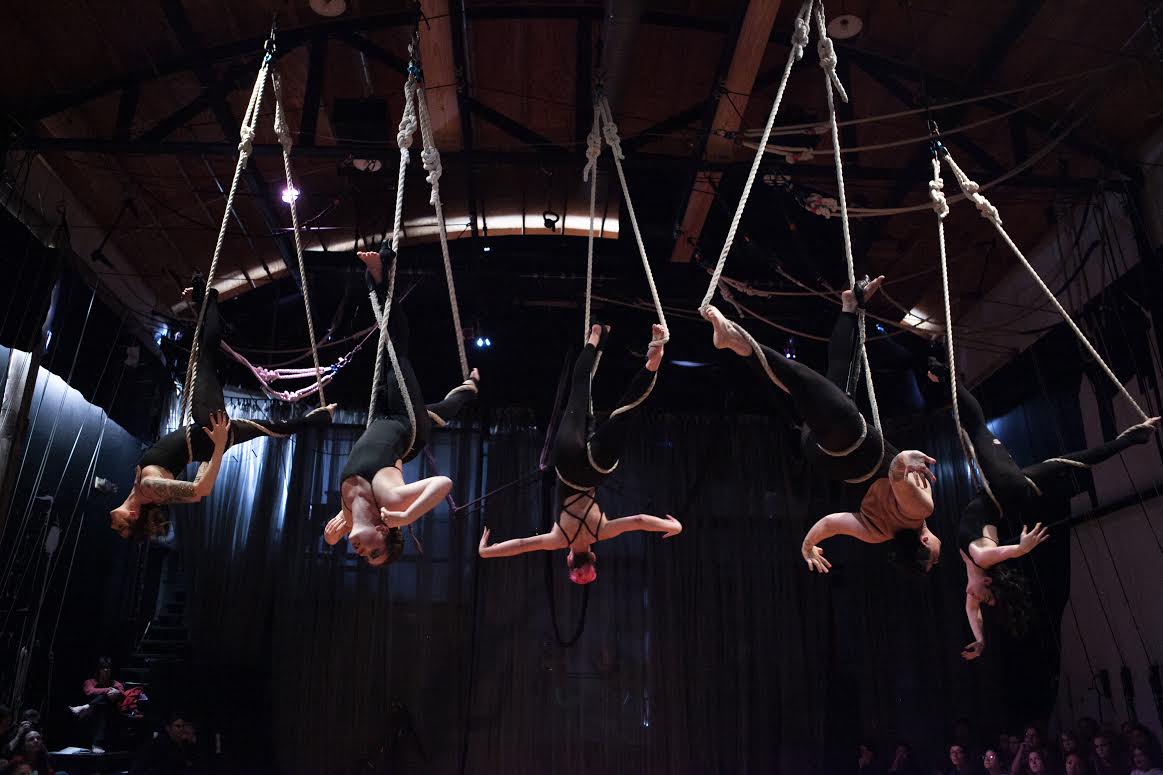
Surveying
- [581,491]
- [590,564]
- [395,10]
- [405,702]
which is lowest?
[405,702]

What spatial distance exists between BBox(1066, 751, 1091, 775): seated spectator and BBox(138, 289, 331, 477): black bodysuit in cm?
554

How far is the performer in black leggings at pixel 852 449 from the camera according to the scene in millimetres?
3689

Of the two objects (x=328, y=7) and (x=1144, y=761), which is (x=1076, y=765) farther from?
(x=328, y=7)

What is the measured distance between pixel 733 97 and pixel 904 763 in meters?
5.89

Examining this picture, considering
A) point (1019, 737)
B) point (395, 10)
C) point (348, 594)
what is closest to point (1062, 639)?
point (1019, 737)

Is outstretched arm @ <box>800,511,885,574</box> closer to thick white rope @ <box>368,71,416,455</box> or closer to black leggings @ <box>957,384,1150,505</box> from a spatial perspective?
black leggings @ <box>957,384,1150,505</box>

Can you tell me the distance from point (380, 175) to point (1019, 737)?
Result: 7640mm

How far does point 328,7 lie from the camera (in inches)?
225

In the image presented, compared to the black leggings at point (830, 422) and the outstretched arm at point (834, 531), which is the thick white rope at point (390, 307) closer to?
the black leggings at point (830, 422)

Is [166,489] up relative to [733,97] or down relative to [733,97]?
down

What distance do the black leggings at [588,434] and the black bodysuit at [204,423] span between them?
1.45 metres

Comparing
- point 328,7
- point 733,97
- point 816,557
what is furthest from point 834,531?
point 328,7

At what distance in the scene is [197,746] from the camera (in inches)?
304

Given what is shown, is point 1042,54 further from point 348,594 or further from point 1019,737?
point 348,594
